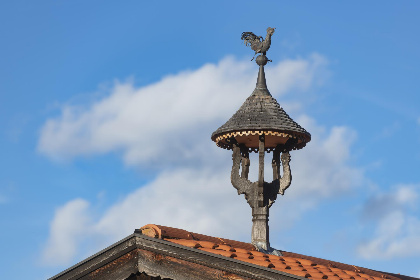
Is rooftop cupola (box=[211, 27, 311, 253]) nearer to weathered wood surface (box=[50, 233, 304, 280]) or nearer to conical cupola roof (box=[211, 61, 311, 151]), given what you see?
conical cupola roof (box=[211, 61, 311, 151])

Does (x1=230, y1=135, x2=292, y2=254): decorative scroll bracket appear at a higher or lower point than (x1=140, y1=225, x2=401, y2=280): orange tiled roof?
higher

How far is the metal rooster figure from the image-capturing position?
558 inches

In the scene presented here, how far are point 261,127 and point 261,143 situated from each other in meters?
0.38

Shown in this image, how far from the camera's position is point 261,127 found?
511 inches

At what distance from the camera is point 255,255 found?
36.0 ft

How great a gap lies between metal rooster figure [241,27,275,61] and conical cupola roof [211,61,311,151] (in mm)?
653

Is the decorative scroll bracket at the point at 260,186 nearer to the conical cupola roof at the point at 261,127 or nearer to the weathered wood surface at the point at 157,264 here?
the conical cupola roof at the point at 261,127

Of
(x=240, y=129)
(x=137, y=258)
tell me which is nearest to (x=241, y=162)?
(x=240, y=129)

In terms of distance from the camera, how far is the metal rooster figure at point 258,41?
1417cm

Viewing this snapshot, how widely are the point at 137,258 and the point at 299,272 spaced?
2.27 metres

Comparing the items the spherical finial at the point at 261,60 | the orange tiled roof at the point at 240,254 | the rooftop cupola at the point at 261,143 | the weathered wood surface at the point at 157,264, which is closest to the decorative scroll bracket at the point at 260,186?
the rooftop cupola at the point at 261,143

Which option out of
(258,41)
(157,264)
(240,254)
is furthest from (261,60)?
(157,264)

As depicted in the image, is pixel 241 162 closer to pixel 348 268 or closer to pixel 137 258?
pixel 348 268

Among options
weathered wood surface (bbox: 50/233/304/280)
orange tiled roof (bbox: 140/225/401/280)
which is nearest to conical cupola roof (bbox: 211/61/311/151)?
orange tiled roof (bbox: 140/225/401/280)
